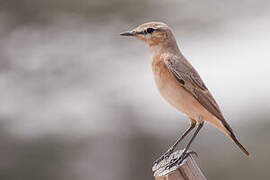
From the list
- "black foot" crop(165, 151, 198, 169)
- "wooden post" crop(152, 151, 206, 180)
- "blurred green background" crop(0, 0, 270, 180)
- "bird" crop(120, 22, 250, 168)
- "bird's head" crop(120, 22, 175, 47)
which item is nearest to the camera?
"wooden post" crop(152, 151, 206, 180)

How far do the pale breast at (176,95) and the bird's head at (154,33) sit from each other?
0.44 m

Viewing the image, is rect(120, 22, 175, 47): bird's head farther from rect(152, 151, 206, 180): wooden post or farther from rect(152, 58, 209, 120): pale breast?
rect(152, 151, 206, 180): wooden post

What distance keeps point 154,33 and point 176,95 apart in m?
0.77

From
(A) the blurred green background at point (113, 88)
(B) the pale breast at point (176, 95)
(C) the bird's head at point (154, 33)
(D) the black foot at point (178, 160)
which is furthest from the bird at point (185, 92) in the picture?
(A) the blurred green background at point (113, 88)

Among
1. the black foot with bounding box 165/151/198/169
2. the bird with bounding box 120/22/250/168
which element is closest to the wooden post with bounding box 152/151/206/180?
the black foot with bounding box 165/151/198/169

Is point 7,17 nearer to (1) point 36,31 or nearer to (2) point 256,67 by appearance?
(1) point 36,31

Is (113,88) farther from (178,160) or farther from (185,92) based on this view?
(178,160)

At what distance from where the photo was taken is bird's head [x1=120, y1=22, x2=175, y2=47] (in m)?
9.31

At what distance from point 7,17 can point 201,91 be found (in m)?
11.7

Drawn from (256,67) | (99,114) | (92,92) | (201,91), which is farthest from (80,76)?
(201,91)

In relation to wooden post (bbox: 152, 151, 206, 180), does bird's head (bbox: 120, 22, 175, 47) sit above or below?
above

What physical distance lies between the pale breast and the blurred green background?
6.01 meters

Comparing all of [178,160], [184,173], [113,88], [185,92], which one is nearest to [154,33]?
[185,92]

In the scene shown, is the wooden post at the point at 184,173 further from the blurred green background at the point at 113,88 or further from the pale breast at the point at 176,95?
the blurred green background at the point at 113,88
